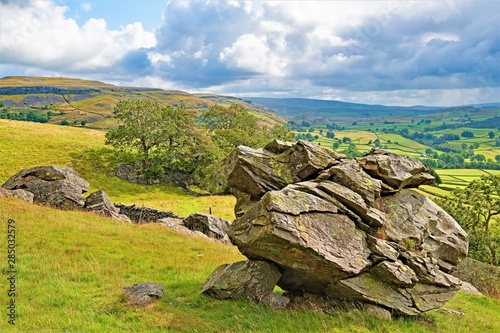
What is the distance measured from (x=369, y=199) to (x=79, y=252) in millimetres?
16651

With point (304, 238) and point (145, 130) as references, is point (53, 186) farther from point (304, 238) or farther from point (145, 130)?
point (145, 130)

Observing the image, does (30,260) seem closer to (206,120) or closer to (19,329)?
(19,329)

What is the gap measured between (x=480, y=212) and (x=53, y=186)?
5704cm

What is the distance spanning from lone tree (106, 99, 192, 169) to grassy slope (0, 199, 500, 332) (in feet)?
189

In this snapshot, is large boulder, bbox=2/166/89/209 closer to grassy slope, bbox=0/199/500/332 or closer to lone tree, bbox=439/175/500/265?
grassy slope, bbox=0/199/500/332

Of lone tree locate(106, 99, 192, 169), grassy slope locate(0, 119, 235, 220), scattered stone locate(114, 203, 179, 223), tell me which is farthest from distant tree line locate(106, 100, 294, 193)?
scattered stone locate(114, 203, 179, 223)

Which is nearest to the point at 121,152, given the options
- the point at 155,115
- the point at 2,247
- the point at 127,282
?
the point at 155,115

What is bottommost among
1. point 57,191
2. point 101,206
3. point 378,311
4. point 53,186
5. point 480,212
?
point 480,212

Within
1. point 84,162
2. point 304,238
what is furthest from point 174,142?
point 304,238

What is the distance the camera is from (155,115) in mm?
86000

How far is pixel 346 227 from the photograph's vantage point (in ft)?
52.8

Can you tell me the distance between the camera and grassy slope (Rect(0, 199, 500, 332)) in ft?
45.9

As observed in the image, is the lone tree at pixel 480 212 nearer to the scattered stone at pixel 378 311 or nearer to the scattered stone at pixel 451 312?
the scattered stone at pixel 451 312

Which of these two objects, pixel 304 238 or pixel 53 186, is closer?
pixel 304 238
